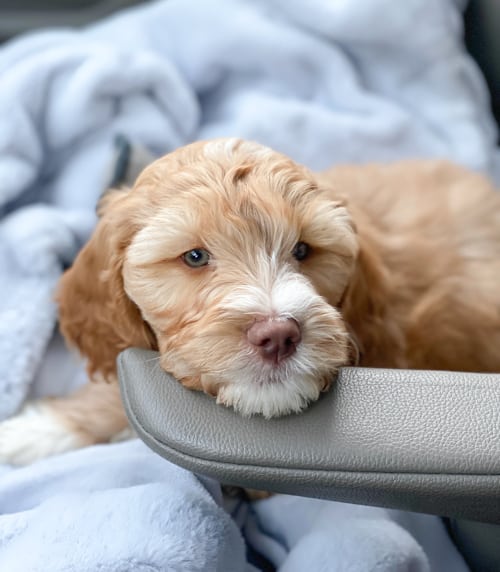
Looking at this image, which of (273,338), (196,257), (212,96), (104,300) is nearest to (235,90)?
(212,96)

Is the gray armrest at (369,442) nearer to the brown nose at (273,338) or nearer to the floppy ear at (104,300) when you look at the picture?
the brown nose at (273,338)

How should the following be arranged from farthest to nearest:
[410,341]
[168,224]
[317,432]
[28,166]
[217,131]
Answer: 1. [217,131]
2. [28,166]
3. [410,341]
4. [168,224]
5. [317,432]

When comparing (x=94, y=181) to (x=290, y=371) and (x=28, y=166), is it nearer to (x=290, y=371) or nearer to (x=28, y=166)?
(x=28, y=166)

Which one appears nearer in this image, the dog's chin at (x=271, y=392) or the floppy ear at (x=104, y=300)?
the dog's chin at (x=271, y=392)

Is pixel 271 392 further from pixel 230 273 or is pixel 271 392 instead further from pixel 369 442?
pixel 230 273

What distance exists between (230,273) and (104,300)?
1.35 ft

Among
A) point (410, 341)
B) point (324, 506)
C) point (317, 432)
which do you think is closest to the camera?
point (317, 432)

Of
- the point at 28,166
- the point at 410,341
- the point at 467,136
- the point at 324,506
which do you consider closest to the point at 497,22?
the point at 467,136

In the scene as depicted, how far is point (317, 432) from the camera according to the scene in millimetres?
1122

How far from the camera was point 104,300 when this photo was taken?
65.9 inches

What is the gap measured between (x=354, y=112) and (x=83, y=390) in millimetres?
1436

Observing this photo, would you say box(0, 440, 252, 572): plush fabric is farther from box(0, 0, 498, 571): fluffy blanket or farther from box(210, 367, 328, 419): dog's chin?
box(0, 0, 498, 571): fluffy blanket

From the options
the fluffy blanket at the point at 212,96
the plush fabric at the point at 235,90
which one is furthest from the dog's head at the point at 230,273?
the plush fabric at the point at 235,90

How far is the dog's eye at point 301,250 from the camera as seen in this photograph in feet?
4.87
